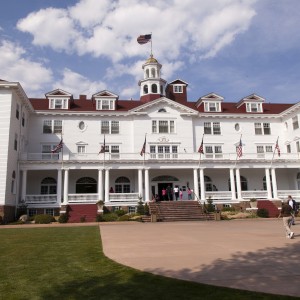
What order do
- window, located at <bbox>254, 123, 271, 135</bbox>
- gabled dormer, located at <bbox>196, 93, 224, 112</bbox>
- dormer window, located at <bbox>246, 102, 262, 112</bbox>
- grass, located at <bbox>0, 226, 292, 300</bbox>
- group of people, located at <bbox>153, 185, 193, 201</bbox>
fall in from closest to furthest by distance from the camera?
1. grass, located at <bbox>0, 226, 292, 300</bbox>
2. group of people, located at <bbox>153, 185, 193, 201</bbox>
3. window, located at <bbox>254, 123, 271, 135</bbox>
4. gabled dormer, located at <bbox>196, 93, 224, 112</bbox>
5. dormer window, located at <bbox>246, 102, 262, 112</bbox>

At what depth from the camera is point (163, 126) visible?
43625 millimetres

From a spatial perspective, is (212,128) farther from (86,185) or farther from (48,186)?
(48,186)

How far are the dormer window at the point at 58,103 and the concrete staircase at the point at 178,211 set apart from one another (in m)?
17.6

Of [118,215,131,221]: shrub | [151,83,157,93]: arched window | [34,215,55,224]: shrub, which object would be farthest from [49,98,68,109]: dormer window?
[118,215,131,221]: shrub

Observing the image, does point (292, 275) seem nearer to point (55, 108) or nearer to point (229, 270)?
point (229, 270)

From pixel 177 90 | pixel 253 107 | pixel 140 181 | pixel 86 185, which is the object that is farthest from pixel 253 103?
pixel 86 185

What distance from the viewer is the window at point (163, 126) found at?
43438 millimetres

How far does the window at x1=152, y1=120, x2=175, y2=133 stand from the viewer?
4344 cm

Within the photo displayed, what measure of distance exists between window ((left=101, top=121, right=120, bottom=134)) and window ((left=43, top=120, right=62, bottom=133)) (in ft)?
17.6

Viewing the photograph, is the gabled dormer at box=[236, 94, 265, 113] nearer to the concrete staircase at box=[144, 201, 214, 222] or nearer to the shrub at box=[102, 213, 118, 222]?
the concrete staircase at box=[144, 201, 214, 222]

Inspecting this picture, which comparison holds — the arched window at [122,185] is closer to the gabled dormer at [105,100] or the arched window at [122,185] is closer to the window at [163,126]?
the window at [163,126]

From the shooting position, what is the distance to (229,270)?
8.84 metres

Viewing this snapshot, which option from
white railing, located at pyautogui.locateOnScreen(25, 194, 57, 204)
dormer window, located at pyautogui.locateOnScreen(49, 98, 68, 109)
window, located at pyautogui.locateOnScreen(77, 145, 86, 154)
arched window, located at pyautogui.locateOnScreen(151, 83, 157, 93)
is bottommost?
white railing, located at pyautogui.locateOnScreen(25, 194, 57, 204)

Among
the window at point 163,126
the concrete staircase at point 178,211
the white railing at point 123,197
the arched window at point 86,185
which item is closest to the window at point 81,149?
the arched window at point 86,185
